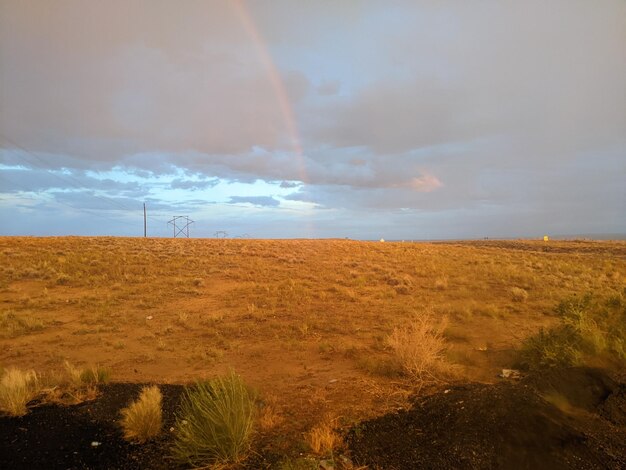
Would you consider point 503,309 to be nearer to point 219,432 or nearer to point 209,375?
point 209,375

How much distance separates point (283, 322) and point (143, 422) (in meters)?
8.57

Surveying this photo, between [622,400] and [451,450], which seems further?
[622,400]

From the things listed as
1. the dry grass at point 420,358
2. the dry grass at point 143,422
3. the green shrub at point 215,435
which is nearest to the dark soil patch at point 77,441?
the dry grass at point 143,422

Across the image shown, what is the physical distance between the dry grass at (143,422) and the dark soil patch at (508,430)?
286 centimetres

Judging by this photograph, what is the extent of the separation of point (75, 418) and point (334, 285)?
15.5m

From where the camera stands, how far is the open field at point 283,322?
8164mm

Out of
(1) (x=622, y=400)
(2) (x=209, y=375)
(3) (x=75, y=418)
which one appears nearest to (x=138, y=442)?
(3) (x=75, y=418)

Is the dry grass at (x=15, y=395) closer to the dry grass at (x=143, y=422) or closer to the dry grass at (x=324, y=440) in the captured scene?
the dry grass at (x=143, y=422)

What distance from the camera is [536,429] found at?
5207mm

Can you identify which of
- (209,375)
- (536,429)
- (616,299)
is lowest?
(209,375)

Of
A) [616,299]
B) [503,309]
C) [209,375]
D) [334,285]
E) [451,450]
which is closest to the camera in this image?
[451,450]

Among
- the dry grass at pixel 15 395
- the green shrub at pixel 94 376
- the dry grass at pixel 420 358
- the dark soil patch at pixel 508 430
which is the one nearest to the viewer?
the dark soil patch at pixel 508 430

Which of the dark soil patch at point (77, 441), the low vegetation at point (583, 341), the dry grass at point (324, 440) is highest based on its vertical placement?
the low vegetation at point (583, 341)

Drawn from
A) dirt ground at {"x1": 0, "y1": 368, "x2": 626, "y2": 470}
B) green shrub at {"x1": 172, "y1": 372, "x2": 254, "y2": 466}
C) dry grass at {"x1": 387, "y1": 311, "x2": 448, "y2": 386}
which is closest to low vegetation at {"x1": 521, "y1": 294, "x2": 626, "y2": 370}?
dirt ground at {"x1": 0, "y1": 368, "x2": 626, "y2": 470}
